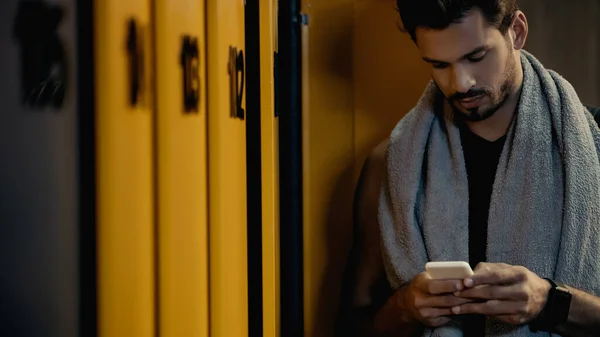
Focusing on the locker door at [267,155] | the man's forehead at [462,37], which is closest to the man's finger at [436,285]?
the locker door at [267,155]

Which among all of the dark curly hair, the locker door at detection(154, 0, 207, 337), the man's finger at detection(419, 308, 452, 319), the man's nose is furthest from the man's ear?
the locker door at detection(154, 0, 207, 337)

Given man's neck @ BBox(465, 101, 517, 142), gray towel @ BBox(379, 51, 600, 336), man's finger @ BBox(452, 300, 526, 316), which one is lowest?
man's finger @ BBox(452, 300, 526, 316)

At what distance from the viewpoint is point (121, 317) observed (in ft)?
2.07

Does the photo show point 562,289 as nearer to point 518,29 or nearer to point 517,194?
point 517,194

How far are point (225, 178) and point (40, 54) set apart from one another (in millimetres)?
316

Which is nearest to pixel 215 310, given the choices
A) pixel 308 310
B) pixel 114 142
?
pixel 114 142

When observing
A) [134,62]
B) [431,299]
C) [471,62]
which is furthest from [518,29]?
[134,62]

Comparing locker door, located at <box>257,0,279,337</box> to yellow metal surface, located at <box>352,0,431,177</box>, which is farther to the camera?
yellow metal surface, located at <box>352,0,431,177</box>

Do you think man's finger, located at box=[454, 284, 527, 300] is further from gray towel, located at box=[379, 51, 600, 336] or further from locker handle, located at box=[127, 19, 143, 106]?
locker handle, located at box=[127, 19, 143, 106]

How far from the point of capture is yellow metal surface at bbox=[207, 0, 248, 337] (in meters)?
0.78

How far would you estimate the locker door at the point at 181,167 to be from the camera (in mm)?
685

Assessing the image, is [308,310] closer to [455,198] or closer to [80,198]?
[455,198]

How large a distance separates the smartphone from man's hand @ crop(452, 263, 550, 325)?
0.03 meters

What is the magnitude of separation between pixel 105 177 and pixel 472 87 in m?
0.66
